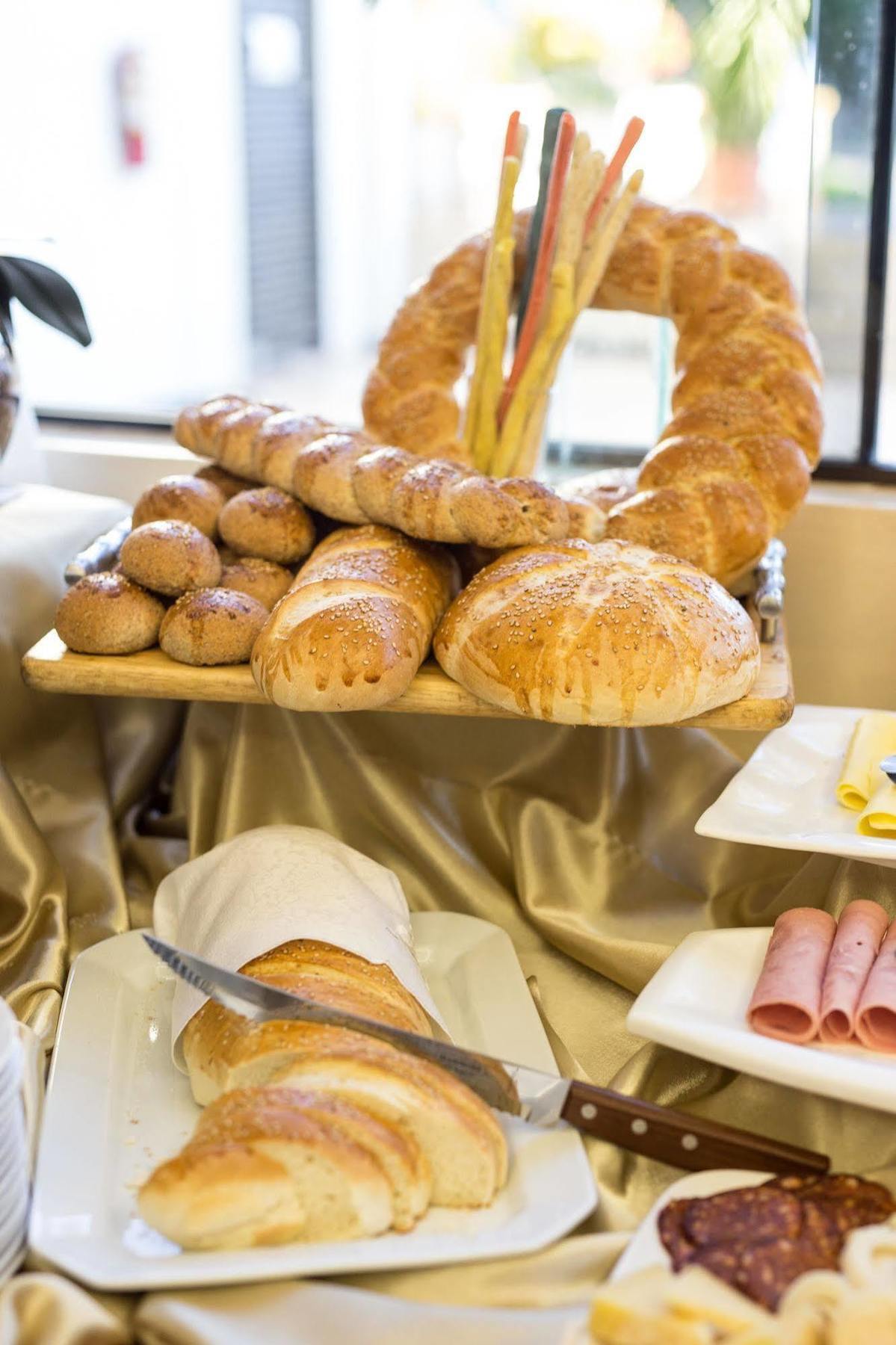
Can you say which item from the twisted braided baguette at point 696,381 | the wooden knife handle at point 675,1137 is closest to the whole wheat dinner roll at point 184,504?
the twisted braided baguette at point 696,381

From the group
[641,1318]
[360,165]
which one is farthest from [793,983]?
[360,165]

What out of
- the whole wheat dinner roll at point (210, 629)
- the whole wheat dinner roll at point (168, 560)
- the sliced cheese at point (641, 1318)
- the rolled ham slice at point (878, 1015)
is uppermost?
the whole wheat dinner roll at point (168, 560)

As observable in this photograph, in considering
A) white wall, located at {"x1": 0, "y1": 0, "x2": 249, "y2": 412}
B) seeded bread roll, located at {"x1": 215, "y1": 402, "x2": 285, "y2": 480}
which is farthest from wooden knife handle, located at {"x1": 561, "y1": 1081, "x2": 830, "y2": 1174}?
white wall, located at {"x1": 0, "y1": 0, "x2": 249, "y2": 412}

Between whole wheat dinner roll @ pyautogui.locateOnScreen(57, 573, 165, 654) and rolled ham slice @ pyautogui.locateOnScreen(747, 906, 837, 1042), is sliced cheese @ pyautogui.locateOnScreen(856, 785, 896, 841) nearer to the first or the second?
rolled ham slice @ pyautogui.locateOnScreen(747, 906, 837, 1042)

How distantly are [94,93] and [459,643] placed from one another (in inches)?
63.6

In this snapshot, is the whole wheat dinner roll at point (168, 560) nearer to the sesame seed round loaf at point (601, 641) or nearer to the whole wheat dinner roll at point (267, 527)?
the whole wheat dinner roll at point (267, 527)

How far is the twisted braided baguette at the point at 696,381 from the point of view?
1221 mm

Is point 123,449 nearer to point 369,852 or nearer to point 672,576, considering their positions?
point 369,852

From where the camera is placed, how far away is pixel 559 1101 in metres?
0.85

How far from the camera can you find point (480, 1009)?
3.40 ft

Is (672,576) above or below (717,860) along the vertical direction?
above

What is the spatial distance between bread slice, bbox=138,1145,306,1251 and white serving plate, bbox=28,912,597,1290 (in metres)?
0.01

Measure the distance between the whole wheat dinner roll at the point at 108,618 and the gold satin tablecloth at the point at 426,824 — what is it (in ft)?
0.50

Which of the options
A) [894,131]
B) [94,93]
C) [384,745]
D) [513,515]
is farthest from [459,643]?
[94,93]
